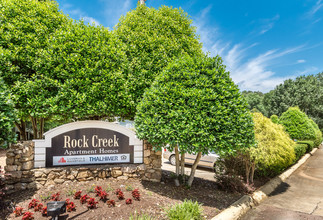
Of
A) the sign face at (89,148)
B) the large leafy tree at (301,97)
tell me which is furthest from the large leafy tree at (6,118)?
the large leafy tree at (301,97)

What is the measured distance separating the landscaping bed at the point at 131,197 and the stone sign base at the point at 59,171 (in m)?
0.20

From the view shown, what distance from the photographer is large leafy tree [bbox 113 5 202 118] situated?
259 inches

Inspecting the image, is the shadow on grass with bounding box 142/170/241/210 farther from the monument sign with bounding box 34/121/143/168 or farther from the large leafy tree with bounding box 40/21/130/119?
the large leafy tree with bounding box 40/21/130/119

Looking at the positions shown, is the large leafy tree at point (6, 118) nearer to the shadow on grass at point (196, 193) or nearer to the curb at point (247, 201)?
the shadow on grass at point (196, 193)

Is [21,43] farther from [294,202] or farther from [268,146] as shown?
[294,202]

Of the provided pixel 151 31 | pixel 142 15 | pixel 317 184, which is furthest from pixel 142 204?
pixel 317 184

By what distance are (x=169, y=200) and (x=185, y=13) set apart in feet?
22.3

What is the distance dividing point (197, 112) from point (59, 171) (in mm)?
4101

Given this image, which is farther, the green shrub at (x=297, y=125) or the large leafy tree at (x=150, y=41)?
the green shrub at (x=297, y=125)

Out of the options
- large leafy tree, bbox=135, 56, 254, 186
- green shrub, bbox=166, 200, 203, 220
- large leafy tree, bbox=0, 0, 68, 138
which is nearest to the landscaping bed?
green shrub, bbox=166, 200, 203, 220

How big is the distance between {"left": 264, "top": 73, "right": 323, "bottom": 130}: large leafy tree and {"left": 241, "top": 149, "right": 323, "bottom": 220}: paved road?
2664 cm

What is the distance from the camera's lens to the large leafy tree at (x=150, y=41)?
6582mm

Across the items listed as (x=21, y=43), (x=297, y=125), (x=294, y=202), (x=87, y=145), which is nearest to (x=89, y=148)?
(x=87, y=145)

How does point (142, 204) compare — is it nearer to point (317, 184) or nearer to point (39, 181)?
point (39, 181)
